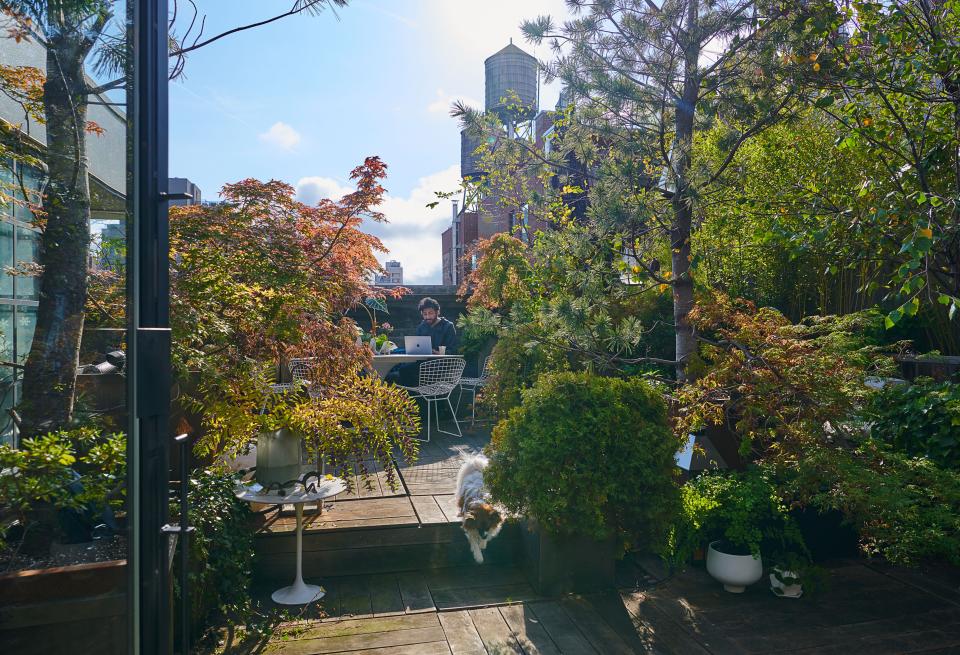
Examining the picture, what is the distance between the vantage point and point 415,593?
3.35 metres

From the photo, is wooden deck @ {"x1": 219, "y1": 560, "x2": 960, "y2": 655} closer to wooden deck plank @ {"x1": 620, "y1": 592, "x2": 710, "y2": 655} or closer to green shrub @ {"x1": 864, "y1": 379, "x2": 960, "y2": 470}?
wooden deck plank @ {"x1": 620, "y1": 592, "x2": 710, "y2": 655}

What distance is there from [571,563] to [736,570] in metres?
0.85

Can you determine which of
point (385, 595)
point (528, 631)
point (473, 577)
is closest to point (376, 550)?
point (385, 595)

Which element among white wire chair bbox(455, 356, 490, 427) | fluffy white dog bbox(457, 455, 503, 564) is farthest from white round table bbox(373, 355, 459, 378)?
fluffy white dog bbox(457, 455, 503, 564)

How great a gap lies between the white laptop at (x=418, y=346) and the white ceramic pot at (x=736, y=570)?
176 inches

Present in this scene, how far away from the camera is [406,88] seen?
376 centimetres

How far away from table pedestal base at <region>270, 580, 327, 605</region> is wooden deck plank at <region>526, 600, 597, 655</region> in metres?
1.11

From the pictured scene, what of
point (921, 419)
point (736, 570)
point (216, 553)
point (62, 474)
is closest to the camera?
point (62, 474)

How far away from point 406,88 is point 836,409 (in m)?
3.00

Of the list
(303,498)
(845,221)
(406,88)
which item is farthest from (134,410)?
(845,221)

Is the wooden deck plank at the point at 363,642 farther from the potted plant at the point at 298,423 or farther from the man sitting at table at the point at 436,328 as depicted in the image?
the man sitting at table at the point at 436,328

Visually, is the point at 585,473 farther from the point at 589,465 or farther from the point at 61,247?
the point at 61,247

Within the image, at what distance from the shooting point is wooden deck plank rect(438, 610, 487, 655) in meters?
2.76

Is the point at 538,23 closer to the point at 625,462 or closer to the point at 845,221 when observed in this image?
A: the point at 845,221
